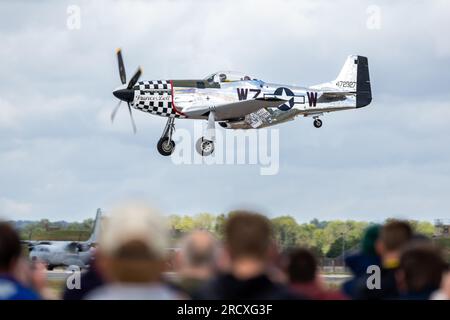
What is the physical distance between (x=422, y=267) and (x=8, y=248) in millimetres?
2691

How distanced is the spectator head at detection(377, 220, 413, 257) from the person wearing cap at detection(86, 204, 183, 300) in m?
2.96

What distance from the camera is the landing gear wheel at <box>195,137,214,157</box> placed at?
102 ft

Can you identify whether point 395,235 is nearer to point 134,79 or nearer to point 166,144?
point 166,144

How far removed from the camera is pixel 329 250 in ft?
82.9

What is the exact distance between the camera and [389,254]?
737 cm

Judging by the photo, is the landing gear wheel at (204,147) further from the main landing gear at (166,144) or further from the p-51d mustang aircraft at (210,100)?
the main landing gear at (166,144)

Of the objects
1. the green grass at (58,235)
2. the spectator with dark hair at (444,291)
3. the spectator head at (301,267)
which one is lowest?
the green grass at (58,235)

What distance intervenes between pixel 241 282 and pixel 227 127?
2898 cm

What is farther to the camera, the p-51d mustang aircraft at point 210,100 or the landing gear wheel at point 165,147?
the p-51d mustang aircraft at point 210,100

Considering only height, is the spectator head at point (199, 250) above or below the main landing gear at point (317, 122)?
below

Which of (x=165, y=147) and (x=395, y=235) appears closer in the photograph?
Answer: (x=395, y=235)

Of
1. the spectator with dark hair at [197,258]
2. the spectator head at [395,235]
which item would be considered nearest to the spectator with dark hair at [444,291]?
the spectator head at [395,235]

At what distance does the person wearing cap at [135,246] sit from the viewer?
462 cm

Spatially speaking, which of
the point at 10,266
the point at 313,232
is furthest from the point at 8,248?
the point at 313,232
